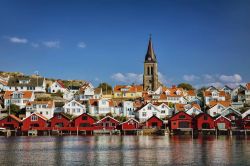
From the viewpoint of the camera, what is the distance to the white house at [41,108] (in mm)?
95750

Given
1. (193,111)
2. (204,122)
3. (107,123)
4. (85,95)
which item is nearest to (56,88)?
(85,95)

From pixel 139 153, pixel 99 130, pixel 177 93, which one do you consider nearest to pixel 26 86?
pixel 99 130

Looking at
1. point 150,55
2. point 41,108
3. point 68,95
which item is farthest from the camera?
point 150,55

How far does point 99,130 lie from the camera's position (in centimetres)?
9019

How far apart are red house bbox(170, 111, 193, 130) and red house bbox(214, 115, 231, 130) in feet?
18.7

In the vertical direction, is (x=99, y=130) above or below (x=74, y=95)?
below

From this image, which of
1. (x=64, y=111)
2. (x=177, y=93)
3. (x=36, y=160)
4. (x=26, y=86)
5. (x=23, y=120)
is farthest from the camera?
(x=177, y=93)

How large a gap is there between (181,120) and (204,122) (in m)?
5.06

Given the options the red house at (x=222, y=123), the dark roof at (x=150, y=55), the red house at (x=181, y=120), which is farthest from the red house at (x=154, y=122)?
the dark roof at (x=150, y=55)

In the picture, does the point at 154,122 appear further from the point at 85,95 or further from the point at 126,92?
the point at 126,92

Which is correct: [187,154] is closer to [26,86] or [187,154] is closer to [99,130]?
[99,130]

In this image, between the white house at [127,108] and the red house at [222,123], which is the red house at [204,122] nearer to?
the red house at [222,123]

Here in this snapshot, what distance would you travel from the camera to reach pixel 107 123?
90438mm

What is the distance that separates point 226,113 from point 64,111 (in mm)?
38181
